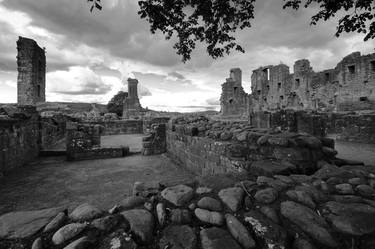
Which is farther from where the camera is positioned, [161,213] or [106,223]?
[161,213]

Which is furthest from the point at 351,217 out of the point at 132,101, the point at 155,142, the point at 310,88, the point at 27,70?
the point at 132,101

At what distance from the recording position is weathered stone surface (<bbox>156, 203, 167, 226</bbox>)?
5.62 feet

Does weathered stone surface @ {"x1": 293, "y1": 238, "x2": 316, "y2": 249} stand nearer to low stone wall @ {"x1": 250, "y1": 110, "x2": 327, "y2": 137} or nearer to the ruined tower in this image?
low stone wall @ {"x1": 250, "y1": 110, "x2": 327, "y2": 137}

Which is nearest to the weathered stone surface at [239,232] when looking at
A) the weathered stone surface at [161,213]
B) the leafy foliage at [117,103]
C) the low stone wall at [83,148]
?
the weathered stone surface at [161,213]

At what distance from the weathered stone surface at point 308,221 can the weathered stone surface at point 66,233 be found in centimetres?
167

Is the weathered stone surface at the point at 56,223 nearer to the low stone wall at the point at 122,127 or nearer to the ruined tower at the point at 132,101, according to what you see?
the low stone wall at the point at 122,127

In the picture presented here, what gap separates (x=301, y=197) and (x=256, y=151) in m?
1.98

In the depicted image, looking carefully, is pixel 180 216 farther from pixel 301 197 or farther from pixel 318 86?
pixel 318 86

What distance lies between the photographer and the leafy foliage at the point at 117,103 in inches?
1599

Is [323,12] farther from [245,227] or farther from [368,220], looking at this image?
[245,227]

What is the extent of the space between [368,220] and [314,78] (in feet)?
87.6

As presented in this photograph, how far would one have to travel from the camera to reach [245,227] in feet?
5.20

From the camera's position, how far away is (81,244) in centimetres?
136

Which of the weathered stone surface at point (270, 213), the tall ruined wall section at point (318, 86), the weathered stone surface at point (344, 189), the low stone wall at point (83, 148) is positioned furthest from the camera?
the tall ruined wall section at point (318, 86)
